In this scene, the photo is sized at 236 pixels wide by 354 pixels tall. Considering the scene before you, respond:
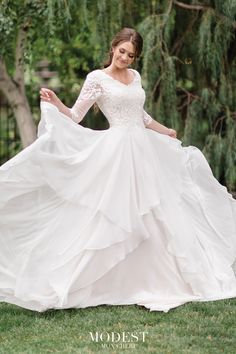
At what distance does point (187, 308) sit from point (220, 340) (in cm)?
55

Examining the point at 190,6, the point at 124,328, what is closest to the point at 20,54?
the point at 190,6

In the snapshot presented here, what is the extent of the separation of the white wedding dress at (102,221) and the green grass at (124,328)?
0.10 meters

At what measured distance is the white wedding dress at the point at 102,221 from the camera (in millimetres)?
4598

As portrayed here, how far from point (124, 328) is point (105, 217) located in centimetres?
76

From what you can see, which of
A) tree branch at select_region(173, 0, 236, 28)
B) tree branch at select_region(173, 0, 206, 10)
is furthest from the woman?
tree branch at select_region(173, 0, 206, 10)

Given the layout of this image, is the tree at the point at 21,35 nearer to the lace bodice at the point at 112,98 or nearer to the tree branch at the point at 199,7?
the tree branch at the point at 199,7

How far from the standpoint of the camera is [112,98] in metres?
4.91

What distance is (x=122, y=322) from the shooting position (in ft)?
14.2

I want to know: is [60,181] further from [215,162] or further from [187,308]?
[215,162]

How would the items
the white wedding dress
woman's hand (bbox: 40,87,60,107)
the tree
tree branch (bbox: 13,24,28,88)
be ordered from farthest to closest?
tree branch (bbox: 13,24,28,88) → the tree → woman's hand (bbox: 40,87,60,107) → the white wedding dress

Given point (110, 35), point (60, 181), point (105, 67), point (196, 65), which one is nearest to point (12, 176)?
point (60, 181)

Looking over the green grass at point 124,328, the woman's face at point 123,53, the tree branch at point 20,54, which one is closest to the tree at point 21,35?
the tree branch at point 20,54

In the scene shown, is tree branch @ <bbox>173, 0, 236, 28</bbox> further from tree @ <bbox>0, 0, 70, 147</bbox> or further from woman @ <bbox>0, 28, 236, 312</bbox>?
woman @ <bbox>0, 28, 236, 312</bbox>

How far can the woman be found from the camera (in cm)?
460
